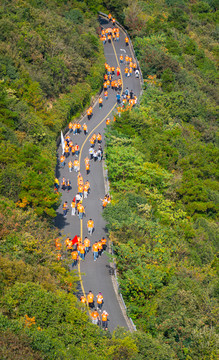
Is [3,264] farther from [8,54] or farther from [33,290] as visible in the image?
[8,54]

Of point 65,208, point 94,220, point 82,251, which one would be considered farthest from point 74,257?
point 65,208

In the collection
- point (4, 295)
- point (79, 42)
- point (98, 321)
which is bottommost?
point (98, 321)

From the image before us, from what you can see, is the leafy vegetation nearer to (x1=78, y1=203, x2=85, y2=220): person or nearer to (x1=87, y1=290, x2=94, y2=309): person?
(x1=87, y1=290, x2=94, y2=309): person

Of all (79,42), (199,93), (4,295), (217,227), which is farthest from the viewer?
(199,93)

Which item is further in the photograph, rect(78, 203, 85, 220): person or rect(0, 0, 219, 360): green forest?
rect(78, 203, 85, 220): person

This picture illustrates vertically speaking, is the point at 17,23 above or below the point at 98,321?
above

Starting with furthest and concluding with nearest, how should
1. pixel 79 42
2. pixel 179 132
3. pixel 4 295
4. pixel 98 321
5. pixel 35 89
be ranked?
1. pixel 79 42
2. pixel 179 132
3. pixel 35 89
4. pixel 98 321
5. pixel 4 295

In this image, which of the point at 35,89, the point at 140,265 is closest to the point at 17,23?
the point at 35,89

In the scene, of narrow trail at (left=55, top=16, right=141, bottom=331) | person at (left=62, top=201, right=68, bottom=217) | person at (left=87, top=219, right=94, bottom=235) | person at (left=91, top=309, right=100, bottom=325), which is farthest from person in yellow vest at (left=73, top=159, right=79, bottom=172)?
person at (left=91, top=309, right=100, bottom=325)
